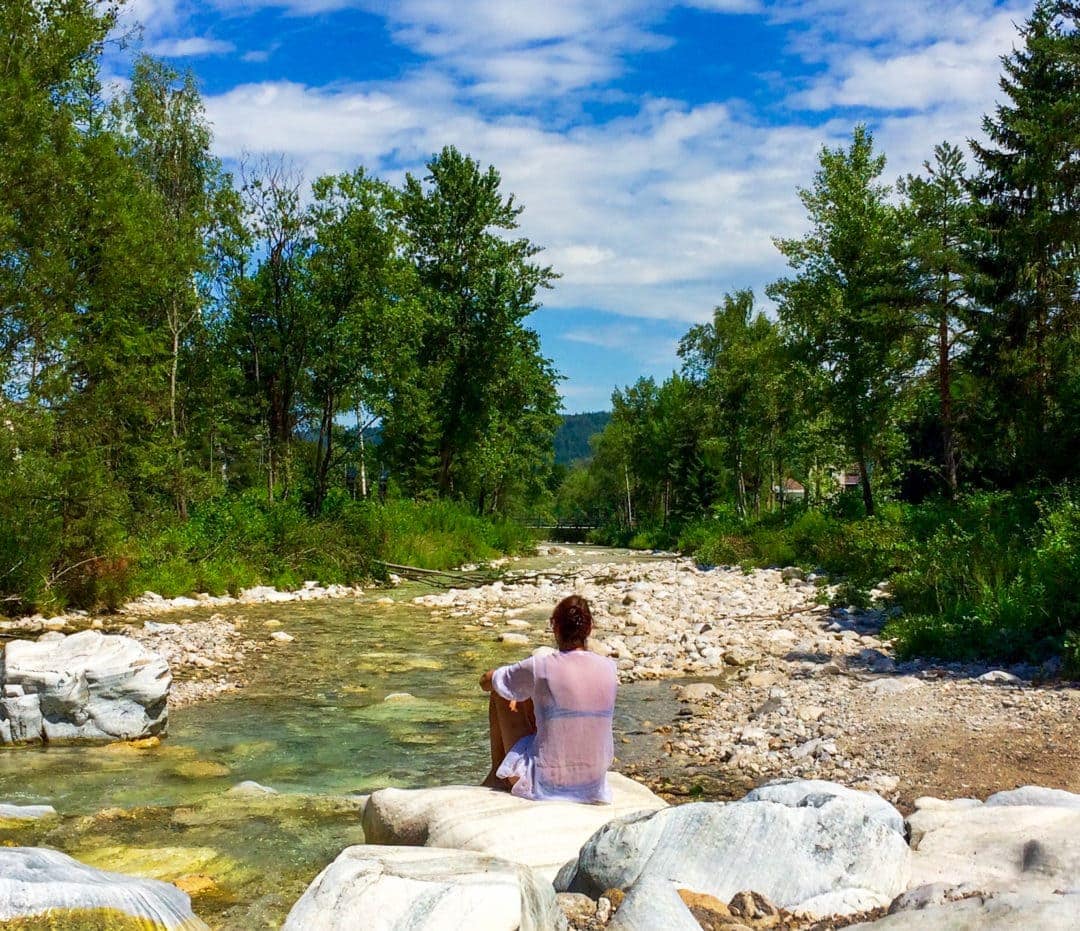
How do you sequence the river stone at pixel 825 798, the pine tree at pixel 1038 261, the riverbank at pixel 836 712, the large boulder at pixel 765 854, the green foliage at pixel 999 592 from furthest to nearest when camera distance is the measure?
the pine tree at pixel 1038 261 → the green foliage at pixel 999 592 → the riverbank at pixel 836 712 → the river stone at pixel 825 798 → the large boulder at pixel 765 854

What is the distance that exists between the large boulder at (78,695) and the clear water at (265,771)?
0.69 feet

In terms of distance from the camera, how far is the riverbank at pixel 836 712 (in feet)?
20.1

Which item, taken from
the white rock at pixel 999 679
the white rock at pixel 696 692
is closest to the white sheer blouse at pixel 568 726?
the white rock at pixel 696 692

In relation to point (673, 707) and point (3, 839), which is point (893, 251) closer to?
point (673, 707)

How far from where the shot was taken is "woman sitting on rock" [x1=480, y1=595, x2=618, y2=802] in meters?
4.96

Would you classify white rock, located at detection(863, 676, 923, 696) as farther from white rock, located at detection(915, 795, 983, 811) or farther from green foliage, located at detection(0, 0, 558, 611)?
green foliage, located at detection(0, 0, 558, 611)

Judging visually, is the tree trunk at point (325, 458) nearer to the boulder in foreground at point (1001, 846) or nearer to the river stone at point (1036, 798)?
the river stone at point (1036, 798)

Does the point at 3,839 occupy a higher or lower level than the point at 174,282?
lower

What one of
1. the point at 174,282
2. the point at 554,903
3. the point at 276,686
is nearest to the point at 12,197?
the point at 174,282

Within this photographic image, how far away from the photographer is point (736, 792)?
627cm

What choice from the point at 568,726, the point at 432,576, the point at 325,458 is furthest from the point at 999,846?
the point at 325,458

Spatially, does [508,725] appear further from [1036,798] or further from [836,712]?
[836,712]

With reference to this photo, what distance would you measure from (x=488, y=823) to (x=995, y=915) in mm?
2320

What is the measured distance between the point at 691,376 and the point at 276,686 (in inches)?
1402
